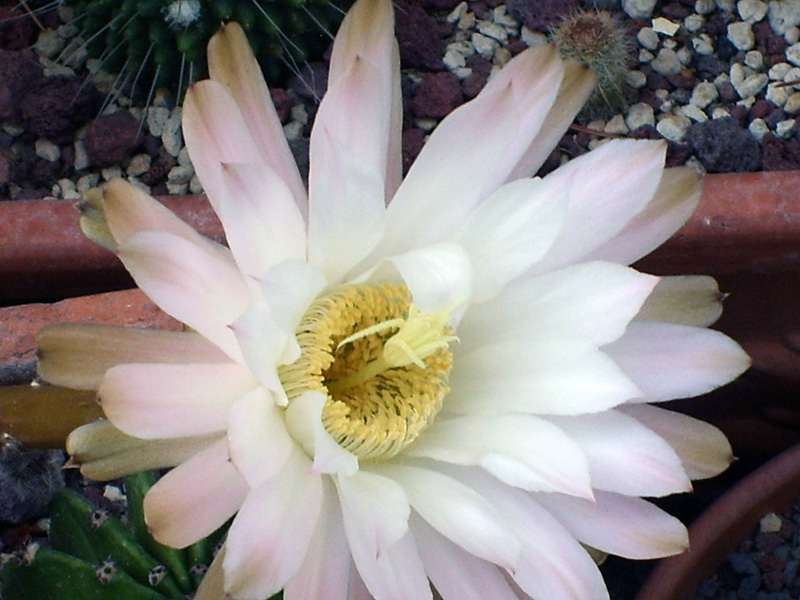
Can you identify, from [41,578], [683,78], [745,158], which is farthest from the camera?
[683,78]

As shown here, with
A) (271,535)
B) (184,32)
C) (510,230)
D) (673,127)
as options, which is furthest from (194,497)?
(673,127)

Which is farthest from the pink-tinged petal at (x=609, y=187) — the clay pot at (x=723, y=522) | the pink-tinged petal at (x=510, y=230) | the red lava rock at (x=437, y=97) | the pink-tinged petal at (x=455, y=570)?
the red lava rock at (x=437, y=97)

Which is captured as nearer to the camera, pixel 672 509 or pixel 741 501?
pixel 741 501

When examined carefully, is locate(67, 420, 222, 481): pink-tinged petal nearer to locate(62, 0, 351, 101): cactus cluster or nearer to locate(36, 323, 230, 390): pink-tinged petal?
locate(36, 323, 230, 390): pink-tinged petal

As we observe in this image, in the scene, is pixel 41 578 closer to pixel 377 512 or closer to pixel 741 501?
pixel 377 512

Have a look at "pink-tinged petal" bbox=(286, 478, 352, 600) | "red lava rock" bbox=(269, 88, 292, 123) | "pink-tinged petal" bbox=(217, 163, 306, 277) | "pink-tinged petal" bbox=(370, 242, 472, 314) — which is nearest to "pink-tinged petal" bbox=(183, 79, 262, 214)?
"pink-tinged petal" bbox=(217, 163, 306, 277)

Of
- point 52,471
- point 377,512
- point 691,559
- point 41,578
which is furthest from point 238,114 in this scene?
point 691,559
